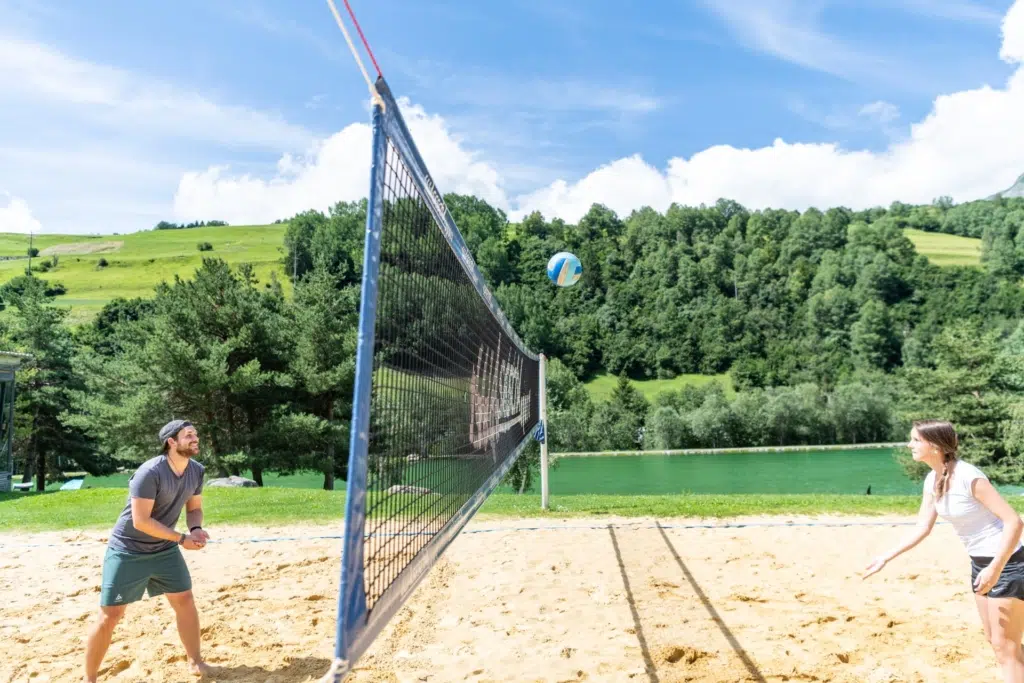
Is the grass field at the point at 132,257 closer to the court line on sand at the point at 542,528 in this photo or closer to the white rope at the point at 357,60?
the court line on sand at the point at 542,528

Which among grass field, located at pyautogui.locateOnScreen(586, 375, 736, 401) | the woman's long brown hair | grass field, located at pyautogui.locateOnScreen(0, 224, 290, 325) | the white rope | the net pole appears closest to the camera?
the white rope

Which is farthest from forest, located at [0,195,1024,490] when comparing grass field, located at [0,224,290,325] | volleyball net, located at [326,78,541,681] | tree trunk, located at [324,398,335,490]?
volleyball net, located at [326,78,541,681]

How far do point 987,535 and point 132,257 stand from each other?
99238 mm

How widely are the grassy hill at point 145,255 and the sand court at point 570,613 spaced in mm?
71243

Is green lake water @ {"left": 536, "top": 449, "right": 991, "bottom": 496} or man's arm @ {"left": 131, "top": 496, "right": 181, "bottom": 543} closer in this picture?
man's arm @ {"left": 131, "top": 496, "right": 181, "bottom": 543}

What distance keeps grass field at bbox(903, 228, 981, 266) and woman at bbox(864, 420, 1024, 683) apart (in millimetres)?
110487

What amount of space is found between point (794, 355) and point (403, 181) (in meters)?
87.5

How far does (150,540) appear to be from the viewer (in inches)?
150

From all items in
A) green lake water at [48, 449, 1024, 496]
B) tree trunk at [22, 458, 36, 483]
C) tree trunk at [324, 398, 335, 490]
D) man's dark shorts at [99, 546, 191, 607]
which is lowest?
green lake water at [48, 449, 1024, 496]

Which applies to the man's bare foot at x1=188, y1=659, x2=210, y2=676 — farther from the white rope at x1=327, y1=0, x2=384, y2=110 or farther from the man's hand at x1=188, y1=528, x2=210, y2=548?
the white rope at x1=327, y1=0, x2=384, y2=110

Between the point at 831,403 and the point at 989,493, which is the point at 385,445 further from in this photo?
the point at 831,403

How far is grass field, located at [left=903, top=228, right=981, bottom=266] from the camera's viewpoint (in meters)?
99.7

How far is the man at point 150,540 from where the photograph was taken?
365 centimetres

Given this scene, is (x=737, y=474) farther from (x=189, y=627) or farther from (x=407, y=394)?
(x=407, y=394)
